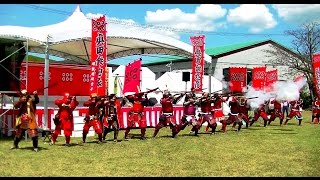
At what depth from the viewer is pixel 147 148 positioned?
1187 centimetres

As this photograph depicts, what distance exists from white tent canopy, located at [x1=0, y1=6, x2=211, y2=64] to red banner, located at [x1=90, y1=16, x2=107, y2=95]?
2198 millimetres

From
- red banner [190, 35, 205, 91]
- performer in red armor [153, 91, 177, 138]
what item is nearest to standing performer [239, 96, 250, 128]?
red banner [190, 35, 205, 91]

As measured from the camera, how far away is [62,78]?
21.0 metres

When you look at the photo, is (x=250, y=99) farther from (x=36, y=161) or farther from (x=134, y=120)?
(x=36, y=161)

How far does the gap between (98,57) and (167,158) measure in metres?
5.68

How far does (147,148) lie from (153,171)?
3.67m

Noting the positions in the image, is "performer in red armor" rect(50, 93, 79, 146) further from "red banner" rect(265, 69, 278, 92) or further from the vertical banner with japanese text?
the vertical banner with japanese text

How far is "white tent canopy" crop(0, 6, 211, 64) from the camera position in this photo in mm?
16281

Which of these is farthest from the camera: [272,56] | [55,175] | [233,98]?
[272,56]

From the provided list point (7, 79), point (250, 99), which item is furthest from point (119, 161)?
point (250, 99)

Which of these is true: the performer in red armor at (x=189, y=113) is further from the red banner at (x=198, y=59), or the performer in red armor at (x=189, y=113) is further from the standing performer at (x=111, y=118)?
the red banner at (x=198, y=59)

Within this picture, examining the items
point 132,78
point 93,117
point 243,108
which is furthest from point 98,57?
point 243,108

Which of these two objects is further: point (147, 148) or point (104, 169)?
point (147, 148)

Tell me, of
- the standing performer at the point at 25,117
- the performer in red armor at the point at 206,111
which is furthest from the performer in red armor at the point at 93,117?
the performer in red armor at the point at 206,111
